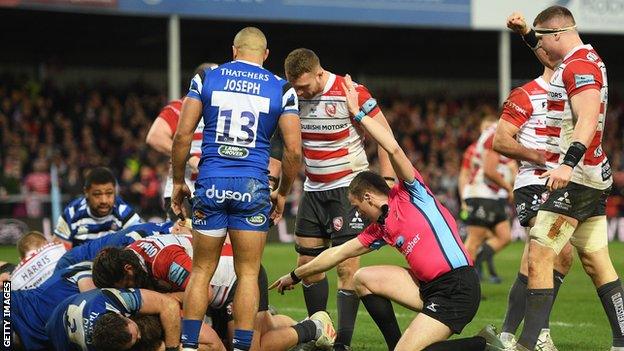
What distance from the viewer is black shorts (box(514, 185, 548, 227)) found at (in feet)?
28.5

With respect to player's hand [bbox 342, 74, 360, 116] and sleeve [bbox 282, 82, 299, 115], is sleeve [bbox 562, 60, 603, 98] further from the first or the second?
sleeve [bbox 282, 82, 299, 115]

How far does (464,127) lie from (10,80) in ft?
40.1

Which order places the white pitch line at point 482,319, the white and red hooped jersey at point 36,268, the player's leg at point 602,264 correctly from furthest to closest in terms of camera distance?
the white pitch line at point 482,319 < the white and red hooped jersey at point 36,268 < the player's leg at point 602,264

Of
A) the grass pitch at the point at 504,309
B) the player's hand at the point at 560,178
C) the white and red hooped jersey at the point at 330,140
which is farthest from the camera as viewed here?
the grass pitch at the point at 504,309

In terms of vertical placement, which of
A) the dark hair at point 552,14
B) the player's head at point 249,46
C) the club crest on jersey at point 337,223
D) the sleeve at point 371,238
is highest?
the dark hair at point 552,14

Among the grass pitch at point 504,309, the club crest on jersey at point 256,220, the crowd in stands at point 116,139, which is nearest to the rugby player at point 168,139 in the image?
the grass pitch at point 504,309

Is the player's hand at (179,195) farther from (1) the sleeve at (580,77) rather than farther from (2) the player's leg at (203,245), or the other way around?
(1) the sleeve at (580,77)

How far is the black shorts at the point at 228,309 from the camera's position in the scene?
7914 mm

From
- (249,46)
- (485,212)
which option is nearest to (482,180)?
(485,212)

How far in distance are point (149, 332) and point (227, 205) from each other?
3.22ft

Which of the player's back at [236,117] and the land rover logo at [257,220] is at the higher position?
the player's back at [236,117]

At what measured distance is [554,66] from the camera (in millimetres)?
8234

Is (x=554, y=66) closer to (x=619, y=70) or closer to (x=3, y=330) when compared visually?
(x=3, y=330)

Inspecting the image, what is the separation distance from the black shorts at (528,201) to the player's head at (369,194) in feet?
5.58
